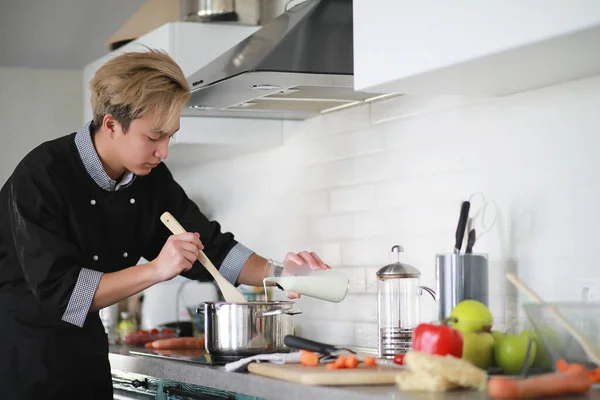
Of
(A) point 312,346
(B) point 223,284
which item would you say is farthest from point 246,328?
(A) point 312,346

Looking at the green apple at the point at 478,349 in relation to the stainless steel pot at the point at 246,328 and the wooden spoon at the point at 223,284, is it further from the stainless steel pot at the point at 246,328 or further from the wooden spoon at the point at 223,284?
the wooden spoon at the point at 223,284

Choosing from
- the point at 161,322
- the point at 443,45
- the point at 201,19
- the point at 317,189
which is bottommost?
the point at 161,322

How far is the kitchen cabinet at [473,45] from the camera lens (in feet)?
6.24

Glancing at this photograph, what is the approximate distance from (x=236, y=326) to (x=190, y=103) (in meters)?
0.95

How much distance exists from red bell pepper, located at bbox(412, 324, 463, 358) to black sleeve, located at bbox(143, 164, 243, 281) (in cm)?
114

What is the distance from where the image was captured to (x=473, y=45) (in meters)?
2.09

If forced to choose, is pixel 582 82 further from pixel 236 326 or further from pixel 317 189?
pixel 317 189

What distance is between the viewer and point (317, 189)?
3.61m

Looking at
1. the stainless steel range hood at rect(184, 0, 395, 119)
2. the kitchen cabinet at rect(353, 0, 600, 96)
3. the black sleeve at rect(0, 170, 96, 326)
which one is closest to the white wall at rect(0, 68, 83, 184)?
the stainless steel range hood at rect(184, 0, 395, 119)

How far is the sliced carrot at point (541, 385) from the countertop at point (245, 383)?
24mm

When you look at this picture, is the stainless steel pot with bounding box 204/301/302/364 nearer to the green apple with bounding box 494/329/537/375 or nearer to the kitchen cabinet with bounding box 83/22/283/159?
the green apple with bounding box 494/329/537/375

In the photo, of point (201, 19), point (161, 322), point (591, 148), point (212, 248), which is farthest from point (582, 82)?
point (161, 322)

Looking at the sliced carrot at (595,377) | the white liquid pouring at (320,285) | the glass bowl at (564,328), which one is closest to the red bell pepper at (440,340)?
the glass bowl at (564,328)

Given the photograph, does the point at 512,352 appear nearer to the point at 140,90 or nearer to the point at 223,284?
the point at 223,284
